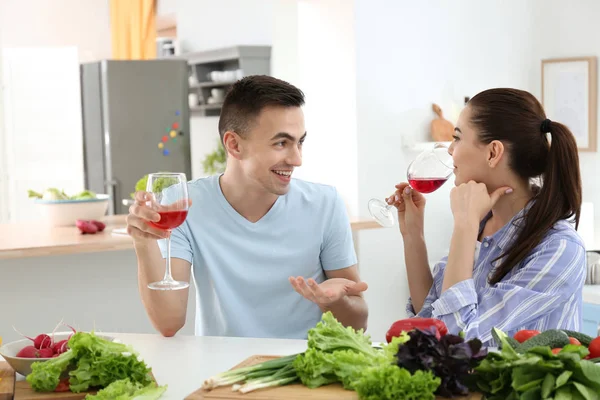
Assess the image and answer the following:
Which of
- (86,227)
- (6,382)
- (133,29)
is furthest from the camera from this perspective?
(133,29)

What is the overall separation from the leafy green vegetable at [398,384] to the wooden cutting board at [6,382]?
750mm

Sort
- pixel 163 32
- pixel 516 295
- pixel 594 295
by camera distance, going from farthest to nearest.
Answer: pixel 163 32 → pixel 594 295 → pixel 516 295

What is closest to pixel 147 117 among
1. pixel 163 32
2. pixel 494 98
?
pixel 163 32

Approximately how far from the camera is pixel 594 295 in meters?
3.82

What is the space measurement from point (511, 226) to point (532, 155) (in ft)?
0.65

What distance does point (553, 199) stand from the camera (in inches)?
82.4

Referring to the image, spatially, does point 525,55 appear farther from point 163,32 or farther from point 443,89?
point 163,32

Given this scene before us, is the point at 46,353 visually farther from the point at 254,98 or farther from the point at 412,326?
the point at 254,98

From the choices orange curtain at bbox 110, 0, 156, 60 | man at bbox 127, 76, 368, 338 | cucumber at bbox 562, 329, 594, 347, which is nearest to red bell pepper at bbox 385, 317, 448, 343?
cucumber at bbox 562, 329, 594, 347

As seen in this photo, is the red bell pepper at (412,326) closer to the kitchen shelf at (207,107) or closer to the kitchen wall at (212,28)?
the kitchen wall at (212,28)

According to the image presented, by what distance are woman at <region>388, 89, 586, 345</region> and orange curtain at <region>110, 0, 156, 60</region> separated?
5831 mm

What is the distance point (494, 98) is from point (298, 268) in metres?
0.74

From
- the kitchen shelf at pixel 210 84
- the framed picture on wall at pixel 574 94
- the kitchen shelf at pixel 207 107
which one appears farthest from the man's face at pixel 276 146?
the kitchen shelf at pixel 207 107

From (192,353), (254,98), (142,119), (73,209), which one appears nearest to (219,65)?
(142,119)
